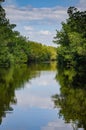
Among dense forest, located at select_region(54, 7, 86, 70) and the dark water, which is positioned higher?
dense forest, located at select_region(54, 7, 86, 70)

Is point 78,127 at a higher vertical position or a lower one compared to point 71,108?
lower

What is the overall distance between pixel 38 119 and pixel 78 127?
3322mm

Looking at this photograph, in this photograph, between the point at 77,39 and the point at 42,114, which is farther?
the point at 77,39

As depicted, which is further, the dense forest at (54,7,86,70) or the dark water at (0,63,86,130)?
the dense forest at (54,7,86,70)

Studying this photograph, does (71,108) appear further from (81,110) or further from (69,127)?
(69,127)

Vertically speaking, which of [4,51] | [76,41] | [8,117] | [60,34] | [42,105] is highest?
[60,34]

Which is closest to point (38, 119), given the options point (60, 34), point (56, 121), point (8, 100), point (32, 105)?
point (56, 121)

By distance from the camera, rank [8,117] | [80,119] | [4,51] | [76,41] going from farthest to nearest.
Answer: [4,51] → [76,41] → [8,117] → [80,119]

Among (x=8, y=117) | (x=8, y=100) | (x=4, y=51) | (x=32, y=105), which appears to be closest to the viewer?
(x=8, y=117)

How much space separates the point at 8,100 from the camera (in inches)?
1038

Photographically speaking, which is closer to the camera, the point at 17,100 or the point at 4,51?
the point at 17,100

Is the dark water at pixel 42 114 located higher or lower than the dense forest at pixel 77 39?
lower

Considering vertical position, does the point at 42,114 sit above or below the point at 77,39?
below

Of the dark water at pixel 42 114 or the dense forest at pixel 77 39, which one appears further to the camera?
the dense forest at pixel 77 39
